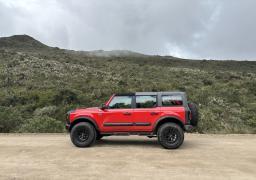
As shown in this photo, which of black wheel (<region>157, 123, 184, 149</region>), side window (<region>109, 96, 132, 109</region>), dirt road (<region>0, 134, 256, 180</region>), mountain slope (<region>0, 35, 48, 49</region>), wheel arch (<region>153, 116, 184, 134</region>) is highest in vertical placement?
mountain slope (<region>0, 35, 48, 49</region>)

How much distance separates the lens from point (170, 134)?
10.5 metres

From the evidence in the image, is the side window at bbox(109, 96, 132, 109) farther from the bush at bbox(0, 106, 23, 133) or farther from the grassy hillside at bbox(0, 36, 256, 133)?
the bush at bbox(0, 106, 23, 133)

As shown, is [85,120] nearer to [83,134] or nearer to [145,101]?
[83,134]

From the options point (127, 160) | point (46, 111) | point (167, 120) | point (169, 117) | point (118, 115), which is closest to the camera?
point (127, 160)

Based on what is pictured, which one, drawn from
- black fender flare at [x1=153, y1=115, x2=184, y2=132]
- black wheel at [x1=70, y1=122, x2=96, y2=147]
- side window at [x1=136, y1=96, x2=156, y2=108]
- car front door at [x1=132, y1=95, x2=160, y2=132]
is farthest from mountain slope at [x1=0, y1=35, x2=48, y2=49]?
black fender flare at [x1=153, y1=115, x2=184, y2=132]

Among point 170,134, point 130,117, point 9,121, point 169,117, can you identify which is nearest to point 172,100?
point 169,117

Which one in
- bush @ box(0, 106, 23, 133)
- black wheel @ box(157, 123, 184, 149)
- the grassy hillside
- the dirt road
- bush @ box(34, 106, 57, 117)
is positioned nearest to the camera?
the dirt road

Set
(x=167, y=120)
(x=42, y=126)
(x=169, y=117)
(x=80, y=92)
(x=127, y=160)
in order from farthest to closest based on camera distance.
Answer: (x=80, y=92) < (x=42, y=126) < (x=167, y=120) < (x=169, y=117) < (x=127, y=160)

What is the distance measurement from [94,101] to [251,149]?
1276 cm

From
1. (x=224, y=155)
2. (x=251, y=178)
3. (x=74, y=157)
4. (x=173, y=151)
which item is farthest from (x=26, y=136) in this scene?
(x=251, y=178)

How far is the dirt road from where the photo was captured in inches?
291

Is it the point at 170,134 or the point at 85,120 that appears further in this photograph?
the point at 85,120

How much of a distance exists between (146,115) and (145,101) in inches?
19.0

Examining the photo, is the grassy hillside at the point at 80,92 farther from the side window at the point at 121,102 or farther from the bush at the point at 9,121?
the side window at the point at 121,102
